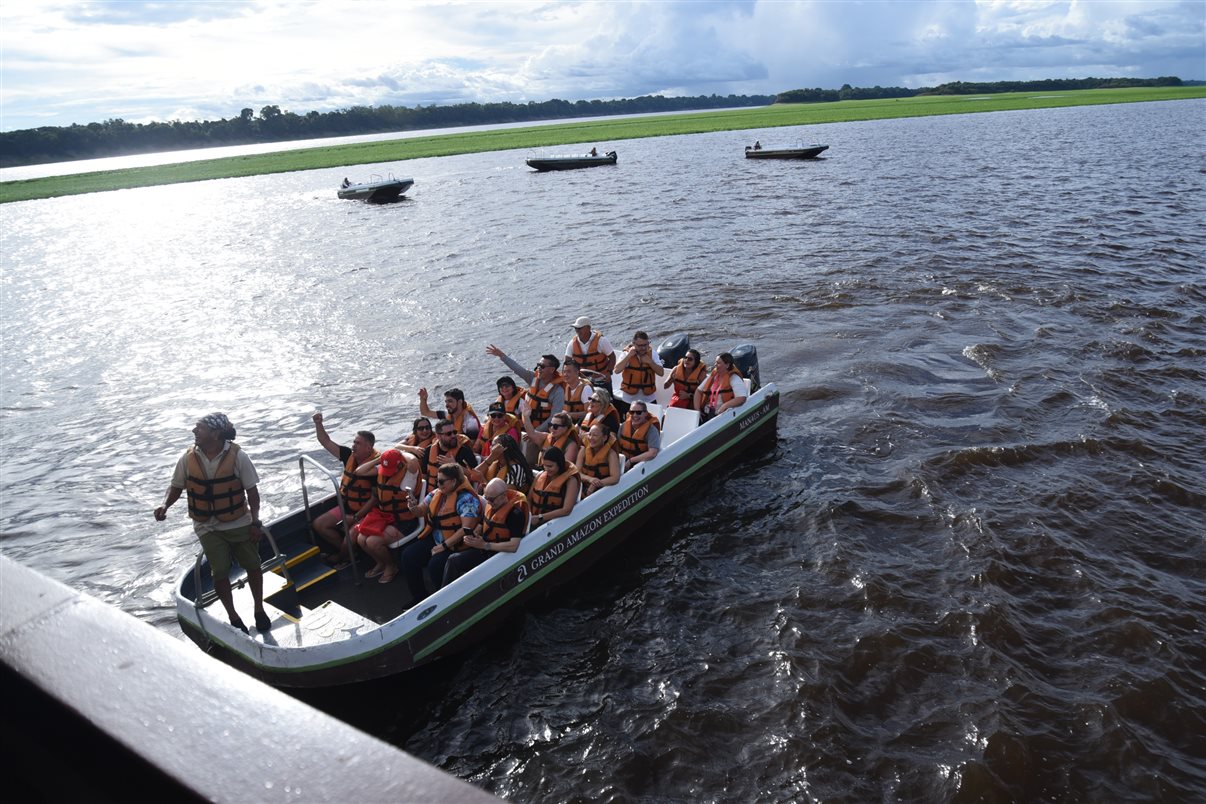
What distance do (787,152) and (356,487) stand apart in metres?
47.3

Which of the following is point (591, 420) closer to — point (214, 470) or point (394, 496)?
point (394, 496)

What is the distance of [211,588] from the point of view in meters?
8.52

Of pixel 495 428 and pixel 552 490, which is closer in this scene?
pixel 552 490

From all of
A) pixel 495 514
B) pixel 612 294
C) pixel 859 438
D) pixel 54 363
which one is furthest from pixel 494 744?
pixel 54 363

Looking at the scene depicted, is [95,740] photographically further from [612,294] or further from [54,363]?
[54,363]

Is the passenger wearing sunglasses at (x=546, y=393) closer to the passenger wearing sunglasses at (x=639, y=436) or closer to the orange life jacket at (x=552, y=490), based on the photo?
the passenger wearing sunglasses at (x=639, y=436)

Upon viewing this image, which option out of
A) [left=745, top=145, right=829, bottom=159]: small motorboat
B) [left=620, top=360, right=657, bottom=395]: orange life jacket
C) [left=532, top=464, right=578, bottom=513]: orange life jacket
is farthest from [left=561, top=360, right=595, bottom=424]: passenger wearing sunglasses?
[left=745, top=145, right=829, bottom=159]: small motorboat

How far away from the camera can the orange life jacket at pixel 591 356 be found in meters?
13.1

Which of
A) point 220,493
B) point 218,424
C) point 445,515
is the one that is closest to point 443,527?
point 445,515

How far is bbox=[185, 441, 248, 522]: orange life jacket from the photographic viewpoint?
7.08 meters

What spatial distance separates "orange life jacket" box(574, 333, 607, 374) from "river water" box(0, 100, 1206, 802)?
278 cm

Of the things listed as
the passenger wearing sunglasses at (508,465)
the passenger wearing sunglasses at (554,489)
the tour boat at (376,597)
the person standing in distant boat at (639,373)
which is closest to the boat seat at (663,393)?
the person standing in distant boat at (639,373)

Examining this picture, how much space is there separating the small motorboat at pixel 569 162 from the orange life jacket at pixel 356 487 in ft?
154

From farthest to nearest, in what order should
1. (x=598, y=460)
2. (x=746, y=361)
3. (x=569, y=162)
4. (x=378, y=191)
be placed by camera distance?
(x=569, y=162), (x=378, y=191), (x=746, y=361), (x=598, y=460)
